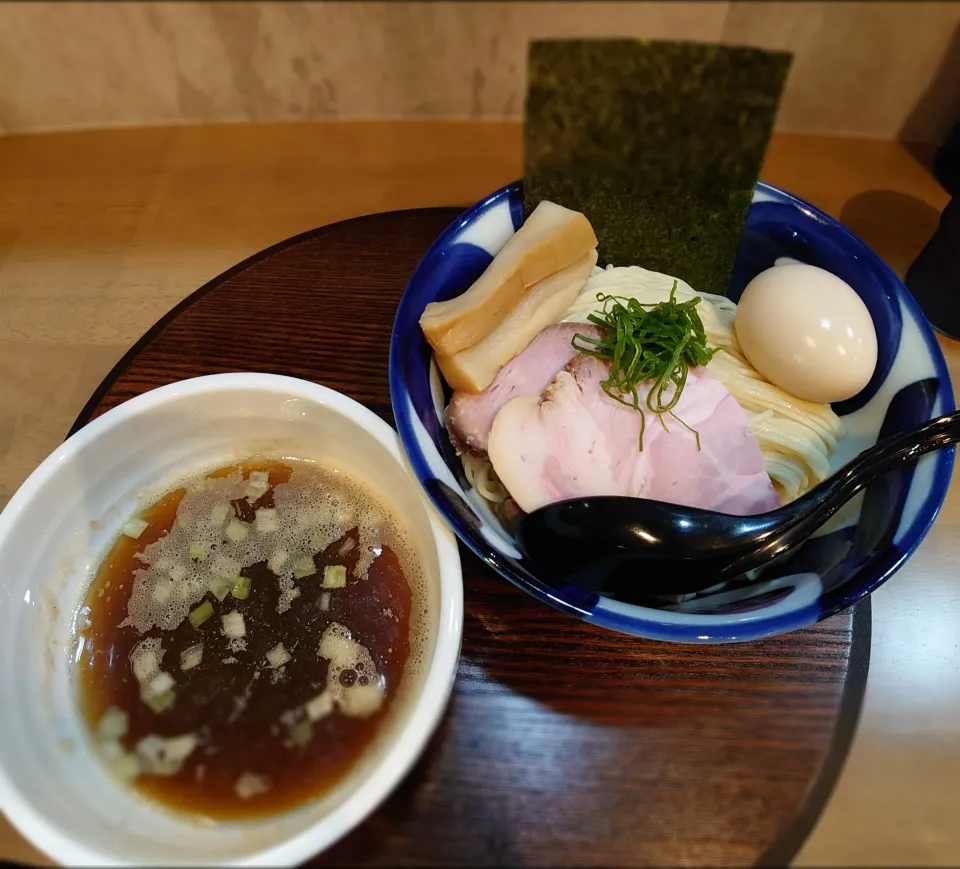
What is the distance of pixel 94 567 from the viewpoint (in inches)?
39.1

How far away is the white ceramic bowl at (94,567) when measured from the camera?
2.40 feet

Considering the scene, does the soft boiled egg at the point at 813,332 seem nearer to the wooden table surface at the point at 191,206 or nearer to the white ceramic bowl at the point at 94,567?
the wooden table surface at the point at 191,206

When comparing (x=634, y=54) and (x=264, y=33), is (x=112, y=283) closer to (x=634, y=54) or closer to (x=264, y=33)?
(x=264, y=33)

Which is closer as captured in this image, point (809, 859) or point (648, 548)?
point (809, 859)

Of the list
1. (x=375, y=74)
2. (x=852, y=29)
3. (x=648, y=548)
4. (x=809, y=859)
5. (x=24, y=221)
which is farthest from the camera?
(x=24, y=221)

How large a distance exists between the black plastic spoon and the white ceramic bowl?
0.44 feet

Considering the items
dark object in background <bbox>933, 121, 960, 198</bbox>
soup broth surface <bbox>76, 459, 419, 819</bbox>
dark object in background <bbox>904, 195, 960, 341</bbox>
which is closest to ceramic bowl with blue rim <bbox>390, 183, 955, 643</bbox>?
soup broth surface <bbox>76, 459, 419, 819</bbox>

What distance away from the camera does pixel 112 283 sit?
1395 millimetres

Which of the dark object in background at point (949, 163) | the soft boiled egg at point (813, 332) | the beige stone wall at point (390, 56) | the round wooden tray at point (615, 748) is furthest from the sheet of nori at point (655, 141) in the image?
the dark object in background at point (949, 163)

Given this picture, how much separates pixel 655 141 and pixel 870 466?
552 mm

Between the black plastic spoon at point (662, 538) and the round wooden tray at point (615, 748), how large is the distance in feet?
0.34

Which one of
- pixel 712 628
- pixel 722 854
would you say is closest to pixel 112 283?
pixel 712 628

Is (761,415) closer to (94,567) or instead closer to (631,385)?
(631,385)

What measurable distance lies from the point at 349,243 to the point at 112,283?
50cm
